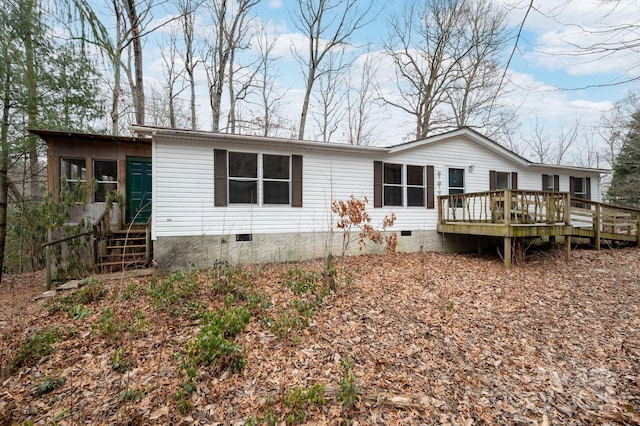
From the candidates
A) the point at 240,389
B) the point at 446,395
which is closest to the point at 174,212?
the point at 240,389

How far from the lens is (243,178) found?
8.09 m

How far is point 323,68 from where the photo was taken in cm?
1653

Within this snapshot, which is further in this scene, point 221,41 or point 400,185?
point 221,41

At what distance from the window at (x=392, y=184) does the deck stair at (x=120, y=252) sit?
7.13 meters

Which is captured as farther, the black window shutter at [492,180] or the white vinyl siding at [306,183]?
the black window shutter at [492,180]

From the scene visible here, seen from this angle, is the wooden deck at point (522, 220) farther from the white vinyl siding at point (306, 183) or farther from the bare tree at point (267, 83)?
the bare tree at point (267, 83)

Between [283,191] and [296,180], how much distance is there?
19.4 inches

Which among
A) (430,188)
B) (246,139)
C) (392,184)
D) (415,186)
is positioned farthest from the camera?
(430,188)

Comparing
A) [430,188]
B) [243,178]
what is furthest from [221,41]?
[430,188]

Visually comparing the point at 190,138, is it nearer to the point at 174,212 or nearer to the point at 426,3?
the point at 174,212

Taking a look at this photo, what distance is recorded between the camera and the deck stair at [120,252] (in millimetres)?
7059

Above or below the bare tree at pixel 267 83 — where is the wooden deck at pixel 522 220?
below

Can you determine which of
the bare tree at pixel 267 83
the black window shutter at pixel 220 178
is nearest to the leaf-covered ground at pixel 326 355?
the black window shutter at pixel 220 178

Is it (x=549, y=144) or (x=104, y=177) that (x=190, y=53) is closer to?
(x=104, y=177)
